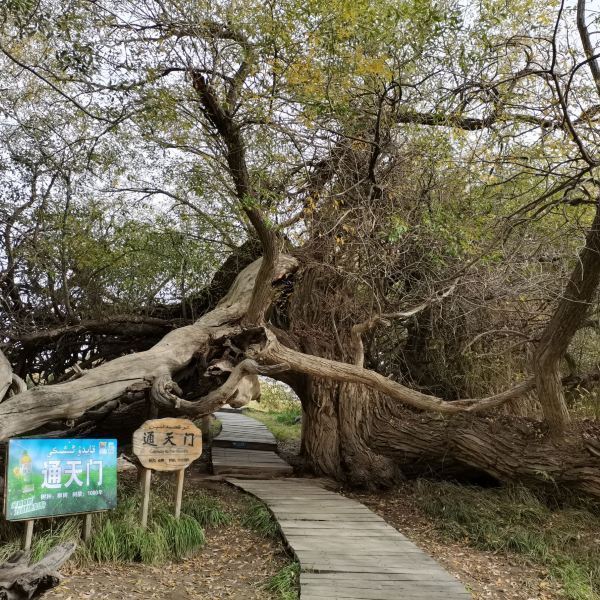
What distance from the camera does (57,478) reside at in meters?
5.20

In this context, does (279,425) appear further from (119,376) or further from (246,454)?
(119,376)

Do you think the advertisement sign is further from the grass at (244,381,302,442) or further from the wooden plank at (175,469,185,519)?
the grass at (244,381,302,442)

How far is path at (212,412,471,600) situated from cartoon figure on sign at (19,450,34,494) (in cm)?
250

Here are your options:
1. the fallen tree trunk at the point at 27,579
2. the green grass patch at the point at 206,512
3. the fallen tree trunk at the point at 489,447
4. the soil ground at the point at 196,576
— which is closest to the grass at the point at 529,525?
the fallen tree trunk at the point at 489,447

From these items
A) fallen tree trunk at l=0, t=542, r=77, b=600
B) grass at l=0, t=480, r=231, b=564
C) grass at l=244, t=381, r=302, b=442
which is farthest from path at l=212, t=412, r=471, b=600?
grass at l=244, t=381, r=302, b=442

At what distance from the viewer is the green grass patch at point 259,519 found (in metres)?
6.49

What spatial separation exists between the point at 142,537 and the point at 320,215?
17.2 ft

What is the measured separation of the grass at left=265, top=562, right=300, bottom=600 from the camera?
4719 millimetres

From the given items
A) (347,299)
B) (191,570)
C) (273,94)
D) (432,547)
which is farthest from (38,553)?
(347,299)

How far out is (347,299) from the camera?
9.84 meters

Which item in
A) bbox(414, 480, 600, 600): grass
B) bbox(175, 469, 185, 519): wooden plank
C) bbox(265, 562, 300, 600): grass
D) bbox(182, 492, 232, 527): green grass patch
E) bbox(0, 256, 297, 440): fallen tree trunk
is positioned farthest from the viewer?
bbox(182, 492, 232, 527): green grass patch

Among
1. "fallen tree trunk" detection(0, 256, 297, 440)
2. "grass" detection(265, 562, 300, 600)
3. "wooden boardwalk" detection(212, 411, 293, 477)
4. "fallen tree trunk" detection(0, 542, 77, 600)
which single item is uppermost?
"fallen tree trunk" detection(0, 256, 297, 440)

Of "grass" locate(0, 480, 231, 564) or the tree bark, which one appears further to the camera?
the tree bark

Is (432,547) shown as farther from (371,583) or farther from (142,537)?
(142,537)
